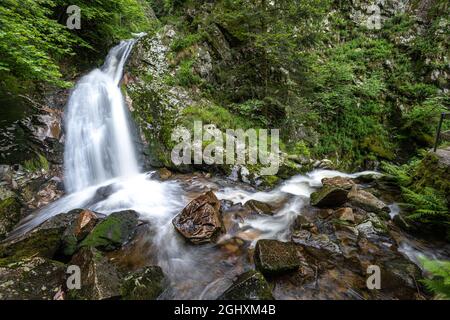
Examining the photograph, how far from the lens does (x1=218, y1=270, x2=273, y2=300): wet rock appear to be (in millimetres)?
3031

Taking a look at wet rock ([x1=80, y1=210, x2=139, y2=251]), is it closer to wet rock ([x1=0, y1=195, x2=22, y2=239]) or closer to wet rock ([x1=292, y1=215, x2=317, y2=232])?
wet rock ([x1=0, y1=195, x2=22, y2=239])

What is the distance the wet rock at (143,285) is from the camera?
127 inches

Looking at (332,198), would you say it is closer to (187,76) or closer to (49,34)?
(187,76)

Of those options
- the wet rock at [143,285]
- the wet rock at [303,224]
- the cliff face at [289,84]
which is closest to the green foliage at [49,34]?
the cliff face at [289,84]

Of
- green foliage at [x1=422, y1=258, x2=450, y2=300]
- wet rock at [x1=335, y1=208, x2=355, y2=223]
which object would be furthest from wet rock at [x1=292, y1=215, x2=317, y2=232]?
green foliage at [x1=422, y1=258, x2=450, y2=300]

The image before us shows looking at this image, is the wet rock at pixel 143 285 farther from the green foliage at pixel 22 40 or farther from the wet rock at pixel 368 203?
the wet rock at pixel 368 203

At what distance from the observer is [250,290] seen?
308 cm

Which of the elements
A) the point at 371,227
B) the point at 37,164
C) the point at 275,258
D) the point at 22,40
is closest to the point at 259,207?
the point at 275,258

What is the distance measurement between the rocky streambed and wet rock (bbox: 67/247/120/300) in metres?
0.01

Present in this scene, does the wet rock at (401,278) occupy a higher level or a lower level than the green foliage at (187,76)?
lower

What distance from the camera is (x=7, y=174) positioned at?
17.3 feet

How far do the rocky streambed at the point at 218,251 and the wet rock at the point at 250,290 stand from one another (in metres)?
0.01

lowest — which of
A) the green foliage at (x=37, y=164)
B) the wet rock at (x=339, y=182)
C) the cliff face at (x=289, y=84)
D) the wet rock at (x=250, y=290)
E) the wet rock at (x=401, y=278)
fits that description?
the wet rock at (x=401, y=278)
